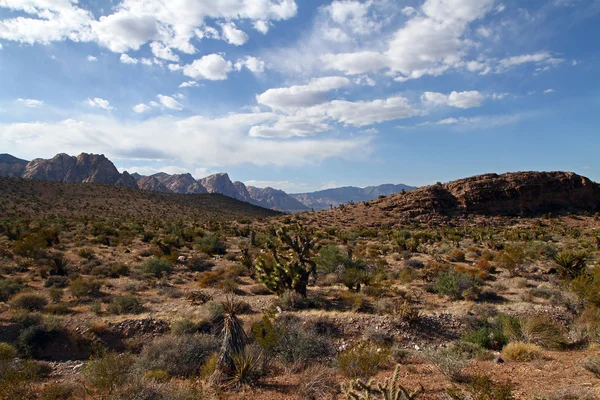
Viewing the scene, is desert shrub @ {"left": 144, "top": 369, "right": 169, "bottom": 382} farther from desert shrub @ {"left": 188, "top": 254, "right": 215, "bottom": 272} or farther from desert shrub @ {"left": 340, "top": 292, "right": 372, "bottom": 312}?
desert shrub @ {"left": 188, "top": 254, "right": 215, "bottom": 272}

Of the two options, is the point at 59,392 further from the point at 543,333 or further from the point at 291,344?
the point at 543,333

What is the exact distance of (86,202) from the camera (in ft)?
177

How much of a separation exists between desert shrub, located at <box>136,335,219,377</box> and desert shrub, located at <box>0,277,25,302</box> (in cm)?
899

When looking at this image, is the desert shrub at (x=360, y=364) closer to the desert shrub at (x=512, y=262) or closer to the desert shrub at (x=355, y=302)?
the desert shrub at (x=355, y=302)

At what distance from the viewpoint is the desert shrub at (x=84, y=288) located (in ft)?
46.2

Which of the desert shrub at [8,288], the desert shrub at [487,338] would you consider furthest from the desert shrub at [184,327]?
the desert shrub at [487,338]

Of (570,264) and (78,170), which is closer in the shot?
(570,264)

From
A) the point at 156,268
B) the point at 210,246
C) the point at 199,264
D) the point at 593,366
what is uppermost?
the point at 593,366

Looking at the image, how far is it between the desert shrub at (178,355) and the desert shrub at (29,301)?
22.9 ft

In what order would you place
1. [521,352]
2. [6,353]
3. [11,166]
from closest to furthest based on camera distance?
[521,352] → [6,353] → [11,166]

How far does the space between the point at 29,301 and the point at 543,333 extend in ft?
60.9

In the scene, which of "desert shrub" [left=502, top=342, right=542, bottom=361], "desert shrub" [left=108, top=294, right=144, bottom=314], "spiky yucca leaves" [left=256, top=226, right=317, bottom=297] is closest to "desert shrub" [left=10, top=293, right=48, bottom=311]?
"desert shrub" [left=108, top=294, right=144, bottom=314]

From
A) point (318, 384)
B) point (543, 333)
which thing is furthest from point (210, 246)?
point (543, 333)

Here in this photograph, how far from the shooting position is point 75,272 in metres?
17.3
